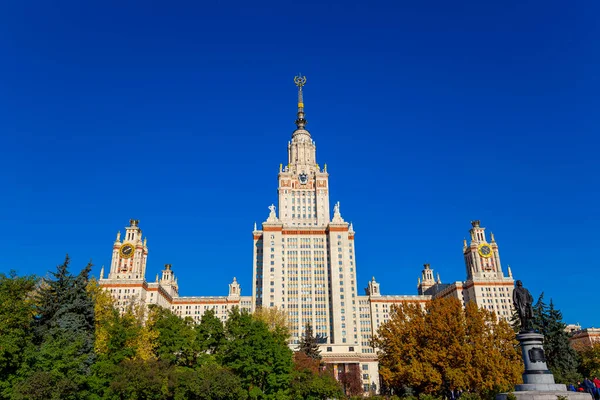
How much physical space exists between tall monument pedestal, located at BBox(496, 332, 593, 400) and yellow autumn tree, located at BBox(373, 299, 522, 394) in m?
14.9

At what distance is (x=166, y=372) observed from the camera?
1693 inches

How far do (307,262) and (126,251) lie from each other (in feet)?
180

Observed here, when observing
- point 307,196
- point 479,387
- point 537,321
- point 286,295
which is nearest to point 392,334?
point 479,387

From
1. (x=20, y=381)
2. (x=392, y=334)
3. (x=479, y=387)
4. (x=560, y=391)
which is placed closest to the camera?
(x=560, y=391)

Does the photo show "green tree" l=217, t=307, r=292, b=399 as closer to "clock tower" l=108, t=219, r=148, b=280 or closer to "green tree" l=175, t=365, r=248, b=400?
"green tree" l=175, t=365, r=248, b=400

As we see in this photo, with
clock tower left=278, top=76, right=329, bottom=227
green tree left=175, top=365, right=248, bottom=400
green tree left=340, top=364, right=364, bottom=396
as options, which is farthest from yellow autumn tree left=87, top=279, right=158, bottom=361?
clock tower left=278, top=76, right=329, bottom=227

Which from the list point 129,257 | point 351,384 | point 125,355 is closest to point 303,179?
point 129,257

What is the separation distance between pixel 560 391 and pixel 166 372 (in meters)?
32.8

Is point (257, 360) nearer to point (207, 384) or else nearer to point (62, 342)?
point (207, 384)

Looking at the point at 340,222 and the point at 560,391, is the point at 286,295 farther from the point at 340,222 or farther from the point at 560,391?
the point at 560,391

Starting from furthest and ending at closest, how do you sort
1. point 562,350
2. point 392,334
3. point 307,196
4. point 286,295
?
point 307,196, point 286,295, point 562,350, point 392,334

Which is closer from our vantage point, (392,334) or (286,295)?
(392,334)

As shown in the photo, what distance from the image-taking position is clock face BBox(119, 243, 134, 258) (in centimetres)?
13625

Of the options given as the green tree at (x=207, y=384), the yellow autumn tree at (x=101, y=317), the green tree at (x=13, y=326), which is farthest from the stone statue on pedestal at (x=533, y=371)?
the green tree at (x=13, y=326)
